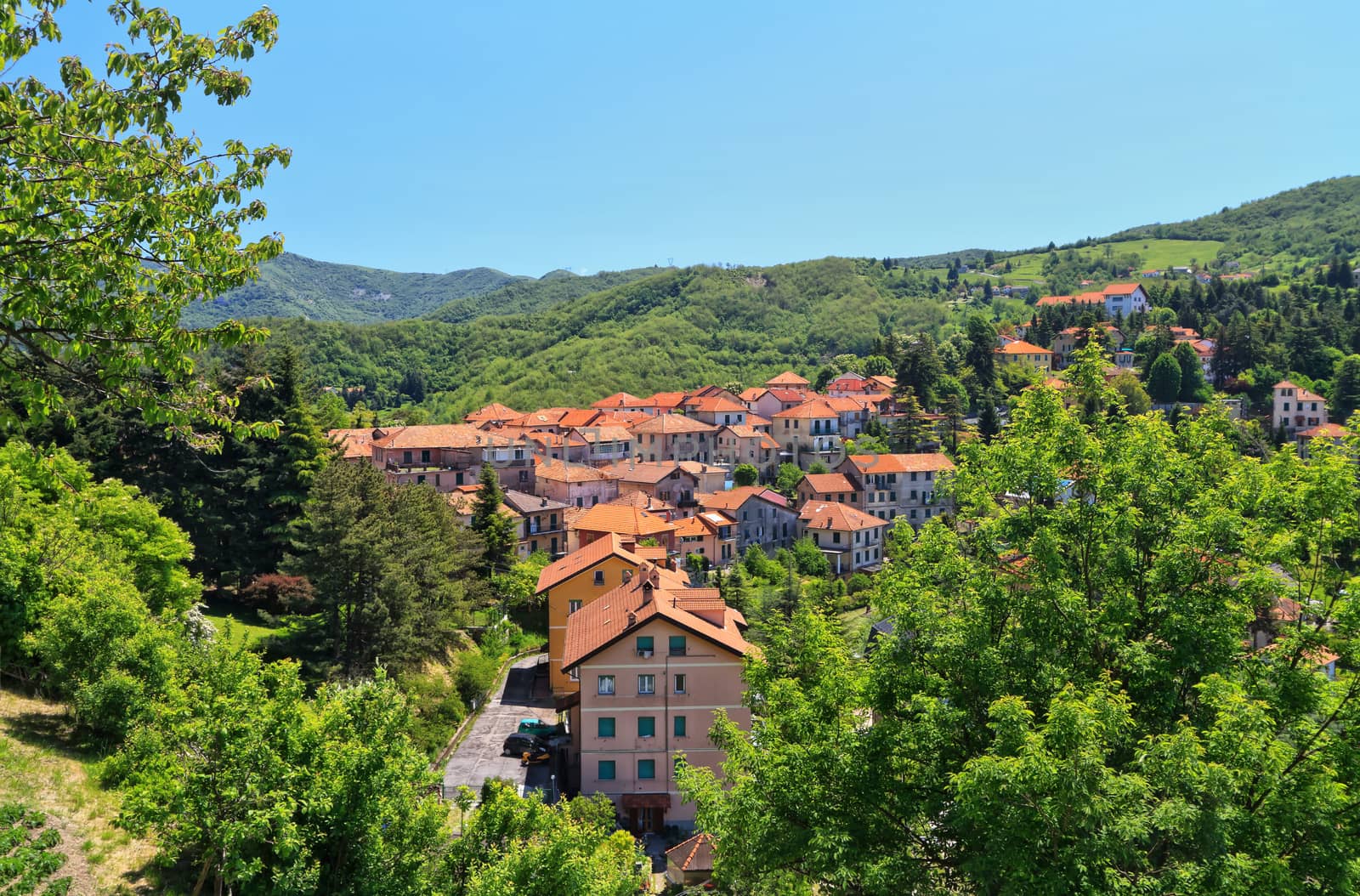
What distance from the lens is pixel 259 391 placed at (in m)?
35.3

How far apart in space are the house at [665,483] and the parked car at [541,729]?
33552 mm

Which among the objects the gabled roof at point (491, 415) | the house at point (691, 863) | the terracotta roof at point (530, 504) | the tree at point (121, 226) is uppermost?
the tree at point (121, 226)

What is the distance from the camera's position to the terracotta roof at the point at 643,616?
2888 cm

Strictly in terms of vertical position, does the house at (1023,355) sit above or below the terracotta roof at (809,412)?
above

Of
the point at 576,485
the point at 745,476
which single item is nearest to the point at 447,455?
the point at 576,485

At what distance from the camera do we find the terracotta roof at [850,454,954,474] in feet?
236

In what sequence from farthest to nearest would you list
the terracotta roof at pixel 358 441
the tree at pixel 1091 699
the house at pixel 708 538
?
the terracotta roof at pixel 358 441 → the house at pixel 708 538 → the tree at pixel 1091 699

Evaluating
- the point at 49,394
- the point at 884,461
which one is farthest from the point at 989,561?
the point at 884,461

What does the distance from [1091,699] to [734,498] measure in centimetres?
5515

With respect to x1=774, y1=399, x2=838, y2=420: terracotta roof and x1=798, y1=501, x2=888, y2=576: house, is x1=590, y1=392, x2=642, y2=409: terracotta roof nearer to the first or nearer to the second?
x1=774, y1=399, x2=838, y2=420: terracotta roof

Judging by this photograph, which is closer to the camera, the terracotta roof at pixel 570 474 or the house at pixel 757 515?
the house at pixel 757 515

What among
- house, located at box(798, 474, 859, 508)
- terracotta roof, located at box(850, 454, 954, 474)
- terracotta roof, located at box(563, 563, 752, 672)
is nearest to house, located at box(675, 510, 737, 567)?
house, located at box(798, 474, 859, 508)

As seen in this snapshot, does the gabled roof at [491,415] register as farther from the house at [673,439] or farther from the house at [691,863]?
the house at [691,863]

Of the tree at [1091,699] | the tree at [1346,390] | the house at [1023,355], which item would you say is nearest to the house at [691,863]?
the tree at [1091,699]
